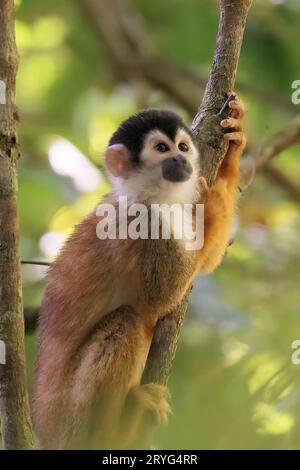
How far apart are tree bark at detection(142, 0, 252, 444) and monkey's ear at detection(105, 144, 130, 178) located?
2.16ft

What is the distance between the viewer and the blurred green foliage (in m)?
6.94

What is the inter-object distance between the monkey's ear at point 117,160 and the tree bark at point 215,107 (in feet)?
2.16

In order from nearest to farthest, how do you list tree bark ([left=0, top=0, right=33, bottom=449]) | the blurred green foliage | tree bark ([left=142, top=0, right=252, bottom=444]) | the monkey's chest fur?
tree bark ([left=0, top=0, right=33, bottom=449]), tree bark ([left=142, top=0, right=252, bottom=444]), the monkey's chest fur, the blurred green foliage

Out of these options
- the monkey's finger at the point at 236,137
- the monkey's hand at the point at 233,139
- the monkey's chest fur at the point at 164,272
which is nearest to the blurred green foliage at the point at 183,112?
the monkey's chest fur at the point at 164,272

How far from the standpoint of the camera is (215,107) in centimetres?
525

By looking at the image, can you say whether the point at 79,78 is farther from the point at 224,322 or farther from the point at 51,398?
the point at 51,398

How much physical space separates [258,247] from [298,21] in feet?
7.66

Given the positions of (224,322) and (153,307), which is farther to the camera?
(224,322)

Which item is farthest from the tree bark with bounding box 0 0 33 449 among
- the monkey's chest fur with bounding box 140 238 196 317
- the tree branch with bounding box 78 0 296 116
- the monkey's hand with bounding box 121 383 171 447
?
the tree branch with bounding box 78 0 296 116

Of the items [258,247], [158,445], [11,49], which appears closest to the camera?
[11,49]

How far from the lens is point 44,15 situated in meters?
8.92

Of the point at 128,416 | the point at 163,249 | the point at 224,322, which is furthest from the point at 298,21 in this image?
the point at 128,416

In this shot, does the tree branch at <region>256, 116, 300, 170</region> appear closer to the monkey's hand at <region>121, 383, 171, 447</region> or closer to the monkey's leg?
the monkey's leg

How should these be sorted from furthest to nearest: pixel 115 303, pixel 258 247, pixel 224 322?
pixel 258 247 → pixel 224 322 → pixel 115 303
